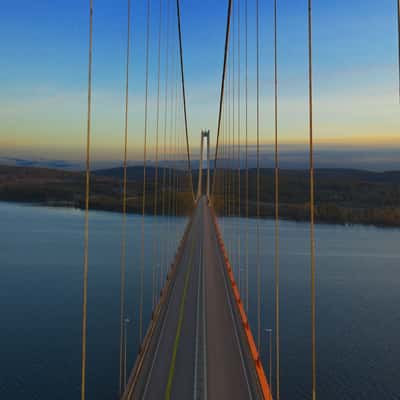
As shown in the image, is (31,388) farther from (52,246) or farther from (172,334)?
(52,246)

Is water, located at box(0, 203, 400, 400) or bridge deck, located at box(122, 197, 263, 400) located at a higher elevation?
bridge deck, located at box(122, 197, 263, 400)

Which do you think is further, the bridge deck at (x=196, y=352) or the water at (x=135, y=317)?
the water at (x=135, y=317)

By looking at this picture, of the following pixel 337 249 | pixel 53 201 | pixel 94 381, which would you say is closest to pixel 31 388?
pixel 94 381

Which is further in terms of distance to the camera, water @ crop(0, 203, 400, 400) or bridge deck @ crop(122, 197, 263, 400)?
water @ crop(0, 203, 400, 400)

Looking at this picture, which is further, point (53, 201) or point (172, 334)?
point (53, 201)

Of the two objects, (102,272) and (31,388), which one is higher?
(102,272)

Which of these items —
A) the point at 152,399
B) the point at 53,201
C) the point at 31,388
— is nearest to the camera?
the point at 152,399
